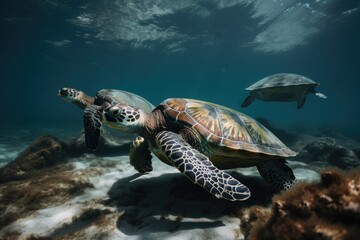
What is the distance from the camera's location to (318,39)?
97.6 feet

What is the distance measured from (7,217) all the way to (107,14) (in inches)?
829

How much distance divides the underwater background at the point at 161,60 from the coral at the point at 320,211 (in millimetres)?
68

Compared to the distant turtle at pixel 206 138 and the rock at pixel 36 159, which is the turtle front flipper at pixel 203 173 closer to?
the distant turtle at pixel 206 138

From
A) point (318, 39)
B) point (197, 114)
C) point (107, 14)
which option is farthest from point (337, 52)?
point (197, 114)

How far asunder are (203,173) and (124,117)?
1613 millimetres

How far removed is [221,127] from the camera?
12.3 ft

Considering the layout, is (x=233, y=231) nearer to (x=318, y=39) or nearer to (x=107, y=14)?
(x=107, y=14)

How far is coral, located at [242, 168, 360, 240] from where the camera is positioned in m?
1.45

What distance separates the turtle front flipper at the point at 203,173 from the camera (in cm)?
253

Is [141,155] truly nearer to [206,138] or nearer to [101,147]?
[206,138]

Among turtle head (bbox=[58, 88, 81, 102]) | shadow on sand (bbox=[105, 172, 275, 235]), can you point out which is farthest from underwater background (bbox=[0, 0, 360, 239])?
turtle head (bbox=[58, 88, 81, 102])

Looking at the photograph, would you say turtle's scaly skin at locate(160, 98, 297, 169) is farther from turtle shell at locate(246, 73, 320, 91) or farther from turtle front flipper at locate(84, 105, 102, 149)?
turtle shell at locate(246, 73, 320, 91)

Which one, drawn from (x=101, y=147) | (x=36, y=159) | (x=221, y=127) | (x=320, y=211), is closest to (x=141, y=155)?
(x=221, y=127)

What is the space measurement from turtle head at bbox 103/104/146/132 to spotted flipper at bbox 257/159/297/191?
236cm
